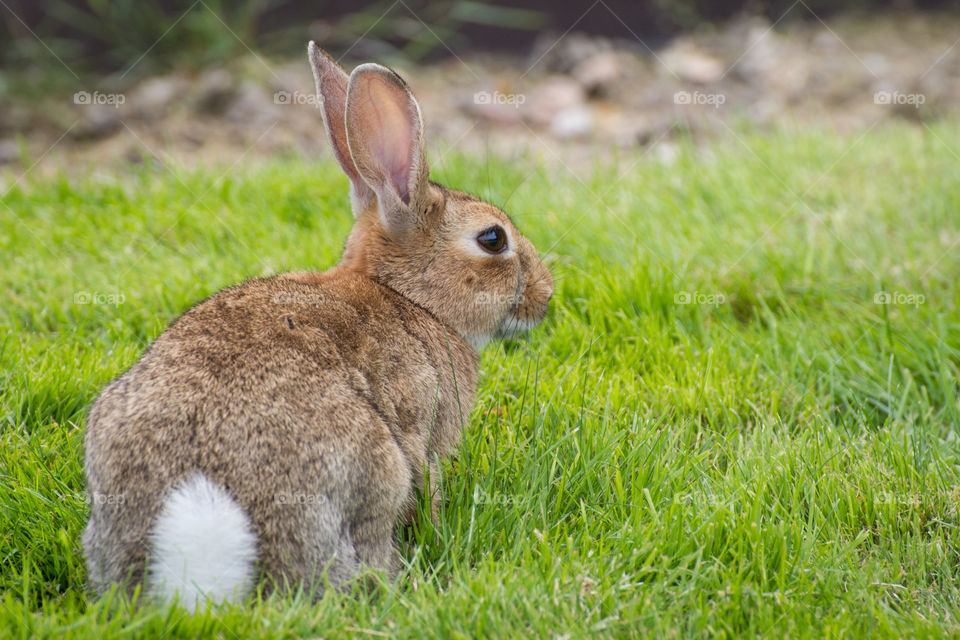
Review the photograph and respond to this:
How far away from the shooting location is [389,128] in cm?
348

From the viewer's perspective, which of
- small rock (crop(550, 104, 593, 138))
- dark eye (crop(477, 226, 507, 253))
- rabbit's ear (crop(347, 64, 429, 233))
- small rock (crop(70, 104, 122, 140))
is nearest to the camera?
rabbit's ear (crop(347, 64, 429, 233))

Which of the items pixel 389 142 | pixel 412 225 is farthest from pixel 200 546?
pixel 389 142

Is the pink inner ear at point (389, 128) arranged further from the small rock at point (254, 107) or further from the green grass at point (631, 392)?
the small rock at point (254, 107)

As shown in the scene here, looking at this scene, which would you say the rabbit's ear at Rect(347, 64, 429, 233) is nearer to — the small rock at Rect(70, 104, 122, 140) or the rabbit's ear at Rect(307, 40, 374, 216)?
the rabbit's ear at Rect(307, 40, 374, 216)

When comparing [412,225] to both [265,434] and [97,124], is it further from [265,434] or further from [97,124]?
[97,124]

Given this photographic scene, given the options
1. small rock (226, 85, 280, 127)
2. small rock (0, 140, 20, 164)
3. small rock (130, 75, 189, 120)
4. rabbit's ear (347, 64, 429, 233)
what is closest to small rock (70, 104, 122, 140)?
small rock (130, 75, 189, 120)

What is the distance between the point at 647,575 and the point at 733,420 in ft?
3.75

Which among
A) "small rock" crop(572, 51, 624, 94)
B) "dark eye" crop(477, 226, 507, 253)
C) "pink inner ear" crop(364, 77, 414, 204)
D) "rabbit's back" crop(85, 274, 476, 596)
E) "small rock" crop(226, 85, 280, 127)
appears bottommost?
"rabbit's back" crop(85, 274, 476, 596)

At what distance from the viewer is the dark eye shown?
3678 millimetres

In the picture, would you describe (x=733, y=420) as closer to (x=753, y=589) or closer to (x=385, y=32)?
(x=753, y=589)

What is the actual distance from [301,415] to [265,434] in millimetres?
117

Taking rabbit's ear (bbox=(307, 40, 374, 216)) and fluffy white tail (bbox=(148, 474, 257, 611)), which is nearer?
fluffy white tail (bbox=(148, 474, 257, 611))

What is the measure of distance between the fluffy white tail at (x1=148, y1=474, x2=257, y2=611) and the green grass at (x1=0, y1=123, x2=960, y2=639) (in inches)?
3.9

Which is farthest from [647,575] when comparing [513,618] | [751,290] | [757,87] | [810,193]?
[757,87]
